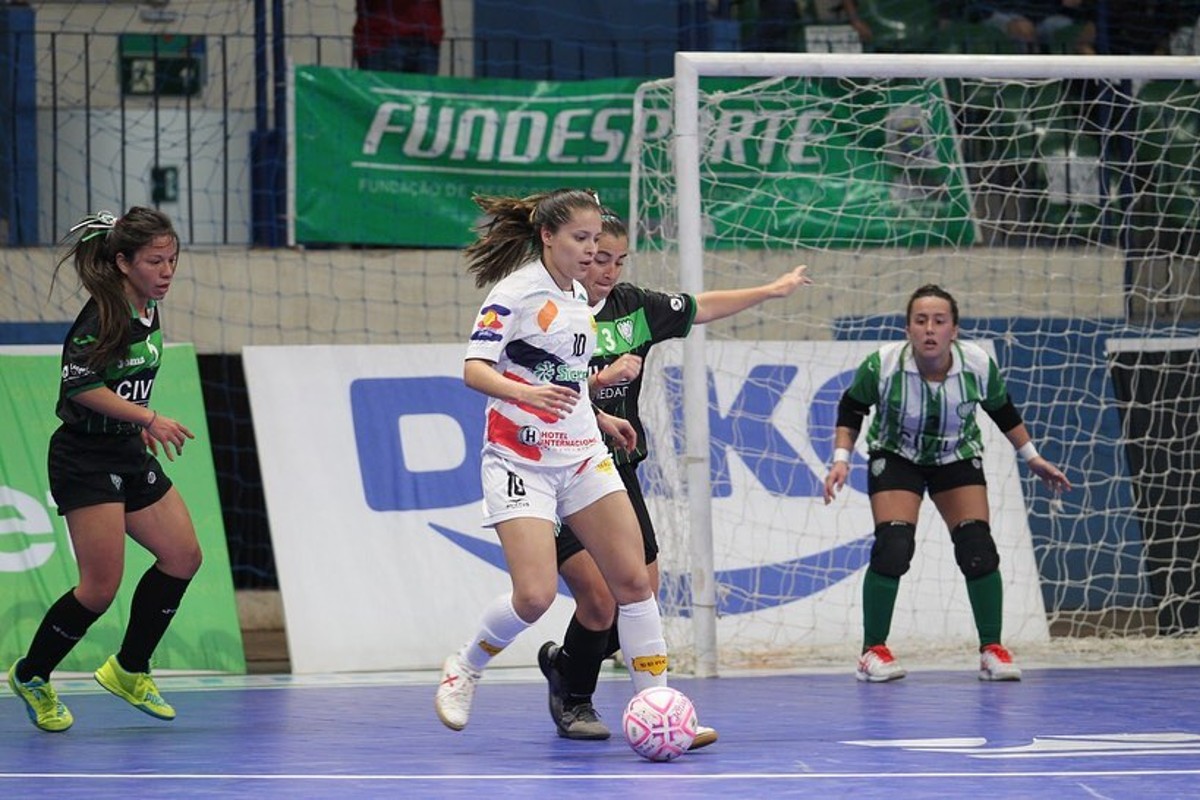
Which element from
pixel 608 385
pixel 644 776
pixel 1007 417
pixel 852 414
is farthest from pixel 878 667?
pixel 644 776

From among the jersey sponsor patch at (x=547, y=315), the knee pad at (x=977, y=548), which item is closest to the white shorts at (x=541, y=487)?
the jersey sponsor patch at (x=547, y=315)

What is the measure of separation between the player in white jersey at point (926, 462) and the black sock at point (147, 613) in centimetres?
290

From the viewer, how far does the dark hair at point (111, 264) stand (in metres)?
6.59

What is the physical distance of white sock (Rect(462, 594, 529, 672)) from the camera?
5.99 meters

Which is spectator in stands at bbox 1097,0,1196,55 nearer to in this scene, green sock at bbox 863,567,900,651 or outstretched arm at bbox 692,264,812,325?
green sock at bbox 863,567,900,651

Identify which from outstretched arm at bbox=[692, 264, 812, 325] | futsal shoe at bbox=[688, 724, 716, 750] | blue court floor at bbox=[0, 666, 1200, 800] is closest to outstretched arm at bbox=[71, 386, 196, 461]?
blue court floor at bbox=[0, 666, 1200, 800]

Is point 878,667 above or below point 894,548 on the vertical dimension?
below

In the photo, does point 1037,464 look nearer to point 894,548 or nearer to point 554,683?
point 894,548

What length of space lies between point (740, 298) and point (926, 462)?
2156 mm

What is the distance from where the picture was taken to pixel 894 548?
8242mm

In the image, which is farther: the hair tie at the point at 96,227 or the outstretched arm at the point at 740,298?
the hair tie at the point at 96,227

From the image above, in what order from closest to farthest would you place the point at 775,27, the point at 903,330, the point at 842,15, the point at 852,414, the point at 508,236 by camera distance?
the point at 508,236 < the point at 852,414 < the point at 903,330 < the point at 775,27 < the point at 842,15

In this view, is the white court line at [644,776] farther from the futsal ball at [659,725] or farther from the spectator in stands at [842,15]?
the spectator in stands at [842,15]

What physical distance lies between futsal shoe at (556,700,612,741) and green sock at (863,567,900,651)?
2.16 m
